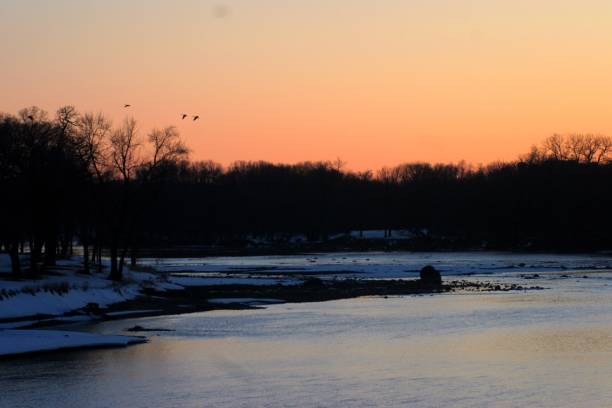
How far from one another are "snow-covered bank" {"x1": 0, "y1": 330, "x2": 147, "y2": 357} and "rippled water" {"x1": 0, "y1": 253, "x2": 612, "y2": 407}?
1236 mm

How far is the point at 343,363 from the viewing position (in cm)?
3066

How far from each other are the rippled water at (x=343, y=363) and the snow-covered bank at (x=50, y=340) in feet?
4.06

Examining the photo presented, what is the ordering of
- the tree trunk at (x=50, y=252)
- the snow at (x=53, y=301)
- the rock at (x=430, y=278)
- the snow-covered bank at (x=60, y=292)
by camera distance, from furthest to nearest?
the rock at (x=430, y=278) → the tree trunk at (x=50, y=252) → the snow-covered bank at (x=60, y=292) → the snow at (x=53, y=301)

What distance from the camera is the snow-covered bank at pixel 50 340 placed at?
109ft

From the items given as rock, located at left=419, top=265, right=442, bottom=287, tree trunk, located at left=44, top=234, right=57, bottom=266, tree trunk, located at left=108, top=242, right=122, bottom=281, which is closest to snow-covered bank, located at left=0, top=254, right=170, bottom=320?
tree trunk, located at left=108, top=242, right=122, bottom=281

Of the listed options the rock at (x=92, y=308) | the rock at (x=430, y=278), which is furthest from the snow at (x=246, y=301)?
the rock at (x=430, y=278)

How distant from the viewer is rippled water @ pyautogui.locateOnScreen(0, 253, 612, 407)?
2494 cm

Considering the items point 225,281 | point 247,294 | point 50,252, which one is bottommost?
point 247,294

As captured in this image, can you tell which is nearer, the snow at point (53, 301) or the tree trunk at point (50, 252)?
the snow at point (53, 301)

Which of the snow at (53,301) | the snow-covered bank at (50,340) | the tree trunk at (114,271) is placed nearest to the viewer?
the snow-covered bank at (50,340)

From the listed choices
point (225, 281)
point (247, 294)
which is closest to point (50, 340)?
point (247, 294)

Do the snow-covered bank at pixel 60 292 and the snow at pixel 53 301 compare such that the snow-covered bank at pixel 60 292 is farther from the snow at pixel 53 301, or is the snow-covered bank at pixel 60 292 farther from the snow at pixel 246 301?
the snow at pixel 246 301

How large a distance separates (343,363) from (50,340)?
11.4m

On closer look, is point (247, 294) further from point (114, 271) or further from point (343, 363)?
point (343, 363)
